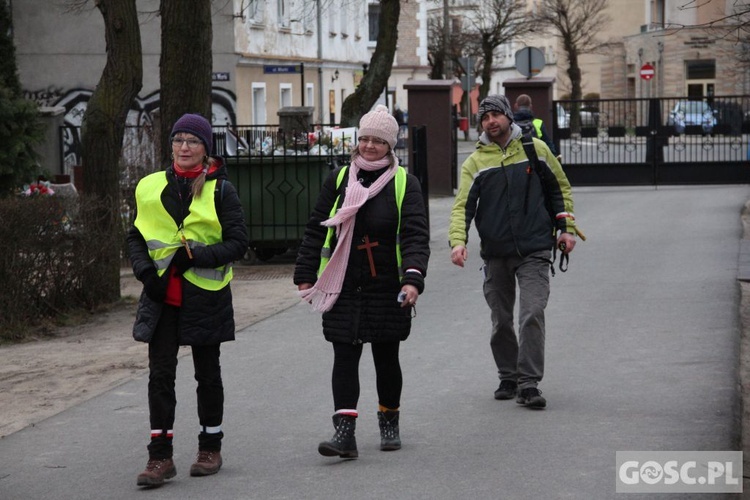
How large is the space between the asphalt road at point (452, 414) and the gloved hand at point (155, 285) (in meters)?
0.88

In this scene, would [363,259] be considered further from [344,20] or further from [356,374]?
[344,20]

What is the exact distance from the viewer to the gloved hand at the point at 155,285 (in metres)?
6.07

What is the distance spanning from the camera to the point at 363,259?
6504 millimetres

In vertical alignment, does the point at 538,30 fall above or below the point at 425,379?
above

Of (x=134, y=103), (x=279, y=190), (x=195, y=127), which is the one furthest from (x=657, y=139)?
(x=195, y=127)

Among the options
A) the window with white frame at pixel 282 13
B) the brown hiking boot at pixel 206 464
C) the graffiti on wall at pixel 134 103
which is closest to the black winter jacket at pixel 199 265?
the brown hiking boot at pixel 206 464

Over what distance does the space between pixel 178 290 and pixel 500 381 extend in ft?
8.69

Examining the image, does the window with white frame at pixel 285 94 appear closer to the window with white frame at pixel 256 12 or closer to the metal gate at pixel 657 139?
the window with white frame at pixel 256 12

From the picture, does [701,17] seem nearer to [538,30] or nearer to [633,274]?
[633,274]

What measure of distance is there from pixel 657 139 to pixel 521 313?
1942cm

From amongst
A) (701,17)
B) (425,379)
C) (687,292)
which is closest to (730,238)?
(701,17)

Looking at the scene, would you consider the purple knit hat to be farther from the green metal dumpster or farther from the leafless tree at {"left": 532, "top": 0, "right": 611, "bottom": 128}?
the leafless tree at {"left": 532, "top": 0, "right": 611, "bottom": 128}

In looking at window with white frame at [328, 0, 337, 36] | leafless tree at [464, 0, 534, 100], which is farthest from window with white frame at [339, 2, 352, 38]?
leafless tree at [464, 0, 534, 100]

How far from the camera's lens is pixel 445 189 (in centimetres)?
2609
